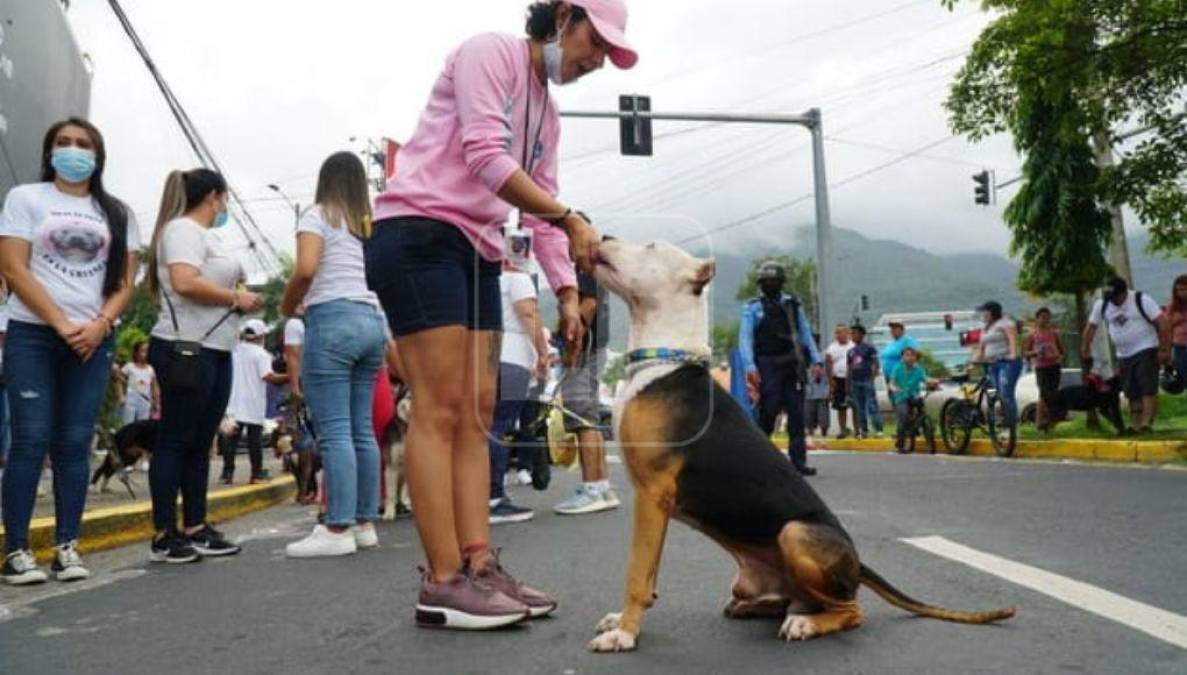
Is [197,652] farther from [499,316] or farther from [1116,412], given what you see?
[1116,412]

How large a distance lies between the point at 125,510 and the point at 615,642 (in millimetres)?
4648

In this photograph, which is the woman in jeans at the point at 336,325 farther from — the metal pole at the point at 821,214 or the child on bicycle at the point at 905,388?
the metal pole at the point at 821,214

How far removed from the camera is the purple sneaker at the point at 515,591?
134 inches

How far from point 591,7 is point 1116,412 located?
1223 centimetres

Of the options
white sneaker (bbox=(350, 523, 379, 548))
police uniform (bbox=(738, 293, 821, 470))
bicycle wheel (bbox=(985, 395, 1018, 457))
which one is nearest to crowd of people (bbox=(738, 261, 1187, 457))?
police uniform (bbox=(738, 293, 821, 470))

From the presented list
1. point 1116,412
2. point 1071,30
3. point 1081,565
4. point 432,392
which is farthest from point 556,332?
point 1116,412

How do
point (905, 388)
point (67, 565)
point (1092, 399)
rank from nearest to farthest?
point (67, 565)
point (1092, 399)
point (905, 388)

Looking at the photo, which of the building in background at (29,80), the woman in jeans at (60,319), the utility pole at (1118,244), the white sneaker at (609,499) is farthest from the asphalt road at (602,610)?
the utility pole at (1118,244)

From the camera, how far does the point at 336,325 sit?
208 inches

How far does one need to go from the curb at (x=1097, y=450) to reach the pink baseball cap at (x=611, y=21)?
345 inches

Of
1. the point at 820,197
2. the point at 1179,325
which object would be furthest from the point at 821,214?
the point at 1179,325

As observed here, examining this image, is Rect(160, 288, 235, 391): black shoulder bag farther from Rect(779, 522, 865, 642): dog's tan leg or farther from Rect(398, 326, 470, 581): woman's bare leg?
Rect(779, 522, 865, 642): dog's tan leg

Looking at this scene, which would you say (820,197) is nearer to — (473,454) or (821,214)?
(821,214)

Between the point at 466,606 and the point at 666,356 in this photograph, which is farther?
the point at 466,606
